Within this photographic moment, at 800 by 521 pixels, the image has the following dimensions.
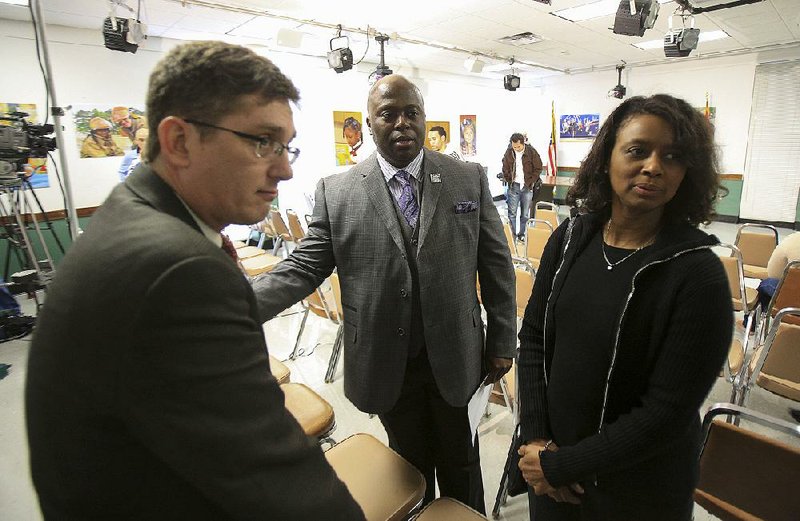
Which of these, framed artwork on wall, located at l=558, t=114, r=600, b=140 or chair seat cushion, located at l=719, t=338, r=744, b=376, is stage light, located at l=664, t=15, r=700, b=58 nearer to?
chair seat cushion, located at l=719, t=338, r=744, b=376

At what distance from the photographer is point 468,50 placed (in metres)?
7.54

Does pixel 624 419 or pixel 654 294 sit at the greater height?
pixel 654 294

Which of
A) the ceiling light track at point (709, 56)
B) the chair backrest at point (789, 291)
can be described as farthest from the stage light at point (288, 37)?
the ceiling light track at point (709, 56)

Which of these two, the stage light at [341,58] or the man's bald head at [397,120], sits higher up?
the stage light at [341,58]

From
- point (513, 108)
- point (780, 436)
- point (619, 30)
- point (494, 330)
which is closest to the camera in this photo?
point (494, 330)

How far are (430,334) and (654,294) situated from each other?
0.68 metres

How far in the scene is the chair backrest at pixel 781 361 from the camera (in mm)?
1914

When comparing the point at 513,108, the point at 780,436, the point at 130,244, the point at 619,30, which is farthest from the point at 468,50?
the point at 130,244

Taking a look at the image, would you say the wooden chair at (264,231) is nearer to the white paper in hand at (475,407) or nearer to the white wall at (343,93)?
the white wall at (343,93)

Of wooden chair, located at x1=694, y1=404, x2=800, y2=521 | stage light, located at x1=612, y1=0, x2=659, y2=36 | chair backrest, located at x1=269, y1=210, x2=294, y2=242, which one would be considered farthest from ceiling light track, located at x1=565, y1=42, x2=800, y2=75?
wooden chair, located at x1=694, y1=404, x2=800, y2=521

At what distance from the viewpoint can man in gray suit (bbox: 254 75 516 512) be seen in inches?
54.9

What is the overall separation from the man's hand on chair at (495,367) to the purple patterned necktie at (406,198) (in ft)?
2.04

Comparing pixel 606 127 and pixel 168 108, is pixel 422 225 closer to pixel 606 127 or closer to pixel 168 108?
pixel 606 127

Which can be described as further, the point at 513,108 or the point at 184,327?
the point at 513,108
